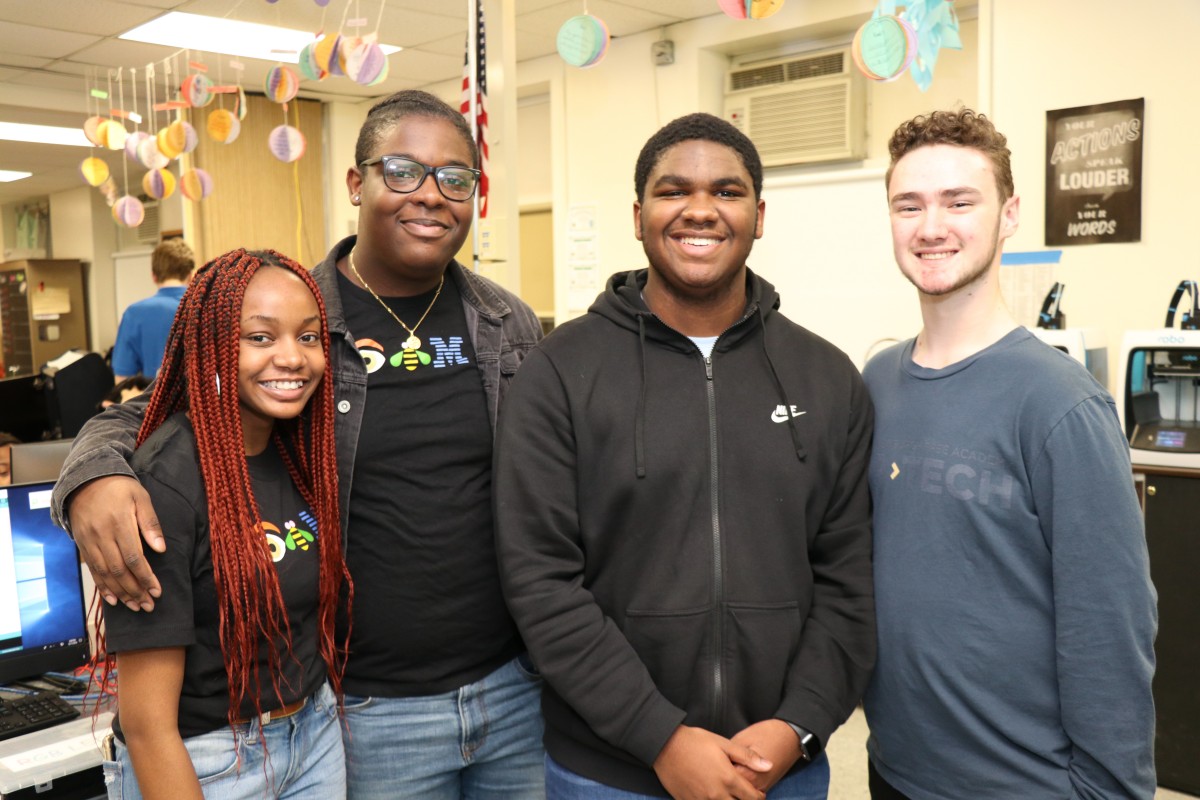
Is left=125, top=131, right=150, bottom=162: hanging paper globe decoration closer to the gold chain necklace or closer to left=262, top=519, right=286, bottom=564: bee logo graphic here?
the gold chain necklace

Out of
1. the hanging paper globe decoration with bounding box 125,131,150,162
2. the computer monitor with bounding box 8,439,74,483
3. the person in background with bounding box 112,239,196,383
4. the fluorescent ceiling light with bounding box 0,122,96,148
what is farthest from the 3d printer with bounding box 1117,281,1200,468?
the fluorescent ceiling light with bounding box 0,122,96,148

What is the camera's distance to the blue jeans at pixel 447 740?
5.05 feet

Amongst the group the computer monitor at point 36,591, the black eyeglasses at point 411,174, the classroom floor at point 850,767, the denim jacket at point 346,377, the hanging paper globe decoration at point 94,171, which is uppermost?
A: the hanging paper globe decoration at point 94,171

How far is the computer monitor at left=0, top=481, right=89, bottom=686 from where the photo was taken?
190 cm

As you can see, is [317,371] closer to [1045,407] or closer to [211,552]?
[211,552]

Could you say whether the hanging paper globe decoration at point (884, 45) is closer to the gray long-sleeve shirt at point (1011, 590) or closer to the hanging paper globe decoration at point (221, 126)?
the gray long-sleeve shirt at point (1011, 590)

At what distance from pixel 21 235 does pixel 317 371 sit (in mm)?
13296

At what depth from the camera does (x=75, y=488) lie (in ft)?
4.16

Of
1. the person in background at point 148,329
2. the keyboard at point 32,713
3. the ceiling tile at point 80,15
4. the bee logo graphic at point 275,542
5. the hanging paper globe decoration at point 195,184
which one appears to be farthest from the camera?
the hanging paper globe decoration at point 195,184

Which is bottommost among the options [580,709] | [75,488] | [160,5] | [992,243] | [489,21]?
[580,709]

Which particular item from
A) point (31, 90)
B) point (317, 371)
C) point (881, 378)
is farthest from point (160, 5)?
point (881, 378)

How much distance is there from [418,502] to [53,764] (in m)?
0.81

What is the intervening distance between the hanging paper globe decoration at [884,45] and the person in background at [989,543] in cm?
146

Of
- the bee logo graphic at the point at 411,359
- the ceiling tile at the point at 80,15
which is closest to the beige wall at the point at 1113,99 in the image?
the bee logo graphic at the point at 411,359
